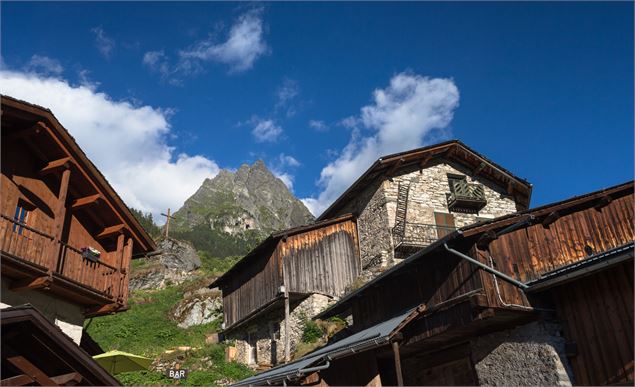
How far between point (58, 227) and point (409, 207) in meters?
16.7

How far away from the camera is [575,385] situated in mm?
10430

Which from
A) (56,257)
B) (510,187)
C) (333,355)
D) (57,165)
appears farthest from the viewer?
(510,187)

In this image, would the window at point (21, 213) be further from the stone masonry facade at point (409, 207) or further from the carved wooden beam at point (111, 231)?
the stone masonry facade at point (409, 207)

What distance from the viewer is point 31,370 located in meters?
6.62

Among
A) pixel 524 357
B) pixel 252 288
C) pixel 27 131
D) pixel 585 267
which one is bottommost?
pixel 524 357

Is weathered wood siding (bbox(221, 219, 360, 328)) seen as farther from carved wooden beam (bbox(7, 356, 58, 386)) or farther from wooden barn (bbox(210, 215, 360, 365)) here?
carved wooden beam (bbox(7, 356, 58, 386))

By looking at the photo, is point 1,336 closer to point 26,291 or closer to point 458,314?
point 26,291

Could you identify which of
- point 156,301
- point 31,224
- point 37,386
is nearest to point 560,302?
point 37,386

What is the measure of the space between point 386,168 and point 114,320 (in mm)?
18785

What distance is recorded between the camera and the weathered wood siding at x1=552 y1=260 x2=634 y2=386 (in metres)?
9.66

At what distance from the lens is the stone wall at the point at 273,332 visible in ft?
73.4

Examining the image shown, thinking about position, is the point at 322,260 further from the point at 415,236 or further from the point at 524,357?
the point at 524,357

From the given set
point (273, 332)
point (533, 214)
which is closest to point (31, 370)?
point (533, 214)

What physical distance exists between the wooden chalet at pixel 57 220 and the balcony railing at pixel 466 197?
16187mm
